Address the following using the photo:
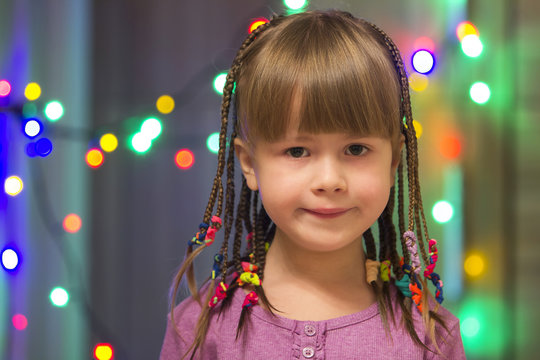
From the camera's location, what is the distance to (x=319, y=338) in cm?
100

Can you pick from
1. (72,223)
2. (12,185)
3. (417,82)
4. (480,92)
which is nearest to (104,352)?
(72,223)

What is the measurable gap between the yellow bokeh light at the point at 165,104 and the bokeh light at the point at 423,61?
63 centimetres

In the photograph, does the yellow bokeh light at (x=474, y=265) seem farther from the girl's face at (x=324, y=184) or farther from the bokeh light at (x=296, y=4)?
the bokeh light at (x=296, y=4)

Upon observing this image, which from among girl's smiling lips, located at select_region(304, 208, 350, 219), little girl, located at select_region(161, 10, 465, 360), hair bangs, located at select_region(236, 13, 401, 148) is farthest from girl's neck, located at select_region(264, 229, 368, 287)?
hair bangs, located at select_region(236, 13, 401, 148)

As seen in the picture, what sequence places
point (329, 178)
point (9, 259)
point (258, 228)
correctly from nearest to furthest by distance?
1. point (329, 178)
2. point (258, 228)
3. point (9, 259)

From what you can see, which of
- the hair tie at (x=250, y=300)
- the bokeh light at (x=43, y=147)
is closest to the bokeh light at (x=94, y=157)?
the bokeh light at (x=43, y=147)

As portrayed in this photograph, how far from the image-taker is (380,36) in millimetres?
1075

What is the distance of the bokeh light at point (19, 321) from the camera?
1438 mm

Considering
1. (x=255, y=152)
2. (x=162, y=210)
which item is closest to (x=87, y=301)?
(x=162, y=210)

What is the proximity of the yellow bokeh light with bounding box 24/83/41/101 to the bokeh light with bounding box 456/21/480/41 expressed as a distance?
1097mm

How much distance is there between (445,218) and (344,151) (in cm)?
65

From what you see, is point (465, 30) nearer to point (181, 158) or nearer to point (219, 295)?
point (181, 158)

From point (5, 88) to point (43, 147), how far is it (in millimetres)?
164

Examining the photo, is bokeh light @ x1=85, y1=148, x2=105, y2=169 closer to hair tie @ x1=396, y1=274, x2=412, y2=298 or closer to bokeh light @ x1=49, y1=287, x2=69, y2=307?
bokeh light @ x1=49, y1=287, x2=69, y2=307
